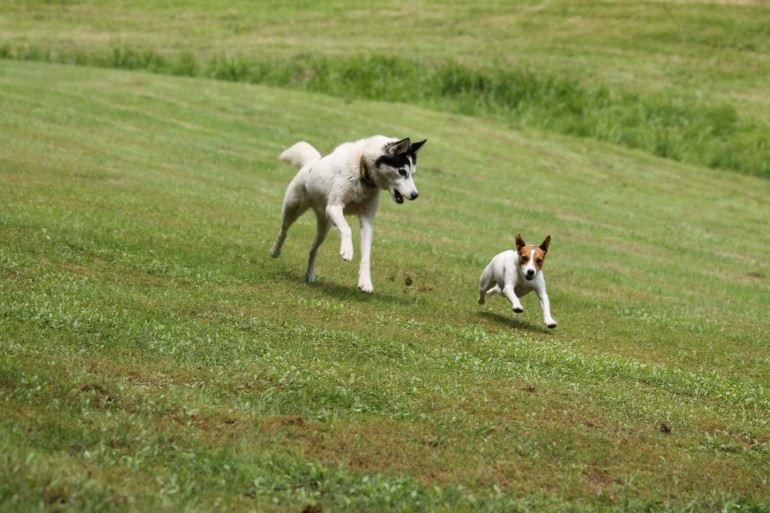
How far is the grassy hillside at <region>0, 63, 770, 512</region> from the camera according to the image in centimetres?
608

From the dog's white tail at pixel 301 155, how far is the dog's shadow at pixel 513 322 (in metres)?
3.10

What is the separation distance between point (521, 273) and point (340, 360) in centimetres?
398

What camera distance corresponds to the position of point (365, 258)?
12.7m

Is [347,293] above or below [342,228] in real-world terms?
below

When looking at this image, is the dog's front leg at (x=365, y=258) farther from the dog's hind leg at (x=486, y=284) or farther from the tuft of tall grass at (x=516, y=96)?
the tuft of tall grass at (x=516, y=96)

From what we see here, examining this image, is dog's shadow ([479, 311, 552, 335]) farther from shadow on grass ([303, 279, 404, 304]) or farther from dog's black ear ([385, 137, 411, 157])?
dog's black ear ([385, 137, 411, 157])

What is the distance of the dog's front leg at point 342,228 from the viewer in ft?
39.6

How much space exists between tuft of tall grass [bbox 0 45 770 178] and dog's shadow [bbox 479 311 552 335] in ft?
78.3

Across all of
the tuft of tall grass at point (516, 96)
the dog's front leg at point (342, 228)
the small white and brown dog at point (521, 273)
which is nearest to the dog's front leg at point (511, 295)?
the small white and brown dog at point (521, 273)

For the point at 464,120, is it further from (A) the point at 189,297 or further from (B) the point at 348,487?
(B) the point at 348,487

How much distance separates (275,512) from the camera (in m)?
5.55

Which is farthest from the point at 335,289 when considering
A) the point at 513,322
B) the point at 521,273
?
the point at 521,273

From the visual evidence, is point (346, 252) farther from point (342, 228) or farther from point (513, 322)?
point (513, 322)

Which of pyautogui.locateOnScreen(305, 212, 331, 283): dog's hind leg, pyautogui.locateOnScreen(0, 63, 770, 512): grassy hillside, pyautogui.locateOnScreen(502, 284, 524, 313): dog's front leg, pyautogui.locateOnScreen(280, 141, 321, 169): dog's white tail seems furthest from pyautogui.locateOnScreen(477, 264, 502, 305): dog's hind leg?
pyautogui.locateOnScreen(280, 141, 321, 169): dog's white tail
